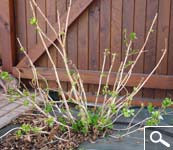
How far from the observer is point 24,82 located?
13.8ft

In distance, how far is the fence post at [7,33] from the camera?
4.03 metres

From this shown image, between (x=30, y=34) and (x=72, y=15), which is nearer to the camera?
(x=72, y=15)

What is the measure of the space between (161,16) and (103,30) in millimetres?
614

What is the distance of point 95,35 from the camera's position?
383 centimetres

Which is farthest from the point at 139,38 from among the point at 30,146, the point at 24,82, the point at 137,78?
the point at 30,146

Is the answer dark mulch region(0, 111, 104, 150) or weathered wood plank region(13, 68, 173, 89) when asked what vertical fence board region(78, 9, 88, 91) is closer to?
weathered wood plank region(13, 68, 173, 89)

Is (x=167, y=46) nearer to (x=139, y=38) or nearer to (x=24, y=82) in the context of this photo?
(x=139, y=38)

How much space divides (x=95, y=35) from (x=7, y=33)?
1.01 metres

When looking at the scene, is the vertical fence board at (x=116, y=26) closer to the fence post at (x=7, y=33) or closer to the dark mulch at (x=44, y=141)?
the fence post at (x=7, y=33)

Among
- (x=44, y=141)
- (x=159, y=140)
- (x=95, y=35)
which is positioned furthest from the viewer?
(x=95, y=35)

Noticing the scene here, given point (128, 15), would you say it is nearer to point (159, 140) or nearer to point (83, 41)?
point (83, 41)

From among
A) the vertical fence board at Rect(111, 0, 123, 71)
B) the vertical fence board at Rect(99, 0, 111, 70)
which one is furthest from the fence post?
the vertical fence board at Rect(111, 0, 123, 71)

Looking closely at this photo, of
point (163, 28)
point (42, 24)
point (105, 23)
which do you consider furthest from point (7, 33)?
point (163, 28)

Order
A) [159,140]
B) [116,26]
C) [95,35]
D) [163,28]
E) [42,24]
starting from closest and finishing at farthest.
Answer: [159,140]
[163,28]
[116,26]
[95,35]
[42,24]
